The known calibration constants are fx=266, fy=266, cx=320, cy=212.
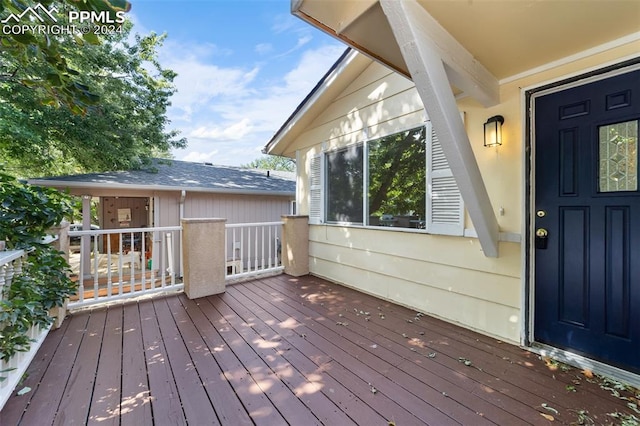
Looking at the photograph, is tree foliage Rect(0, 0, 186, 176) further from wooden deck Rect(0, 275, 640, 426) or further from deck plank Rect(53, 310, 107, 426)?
wooden deck Rect(0, 275, 640, 426)

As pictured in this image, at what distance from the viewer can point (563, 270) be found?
2232 mm

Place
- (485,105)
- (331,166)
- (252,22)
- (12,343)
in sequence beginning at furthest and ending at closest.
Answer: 1. (252,22)
2. (331,166)
3. (485,105)
4. (12,343)

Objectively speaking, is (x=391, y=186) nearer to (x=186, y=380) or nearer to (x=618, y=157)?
(x=618, y=157)

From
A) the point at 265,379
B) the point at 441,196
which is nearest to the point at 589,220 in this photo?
the point at 441,196

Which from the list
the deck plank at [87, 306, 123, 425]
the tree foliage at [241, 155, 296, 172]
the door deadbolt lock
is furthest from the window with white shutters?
the tree foliage at [241, 155, 296, 172]

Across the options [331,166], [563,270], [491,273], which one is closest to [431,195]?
[491,273]

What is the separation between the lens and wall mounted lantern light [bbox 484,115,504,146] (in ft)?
8.13

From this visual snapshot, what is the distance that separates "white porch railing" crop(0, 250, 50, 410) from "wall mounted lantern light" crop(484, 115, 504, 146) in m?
3.71

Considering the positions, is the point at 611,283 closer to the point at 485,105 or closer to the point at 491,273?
the point at 491,273

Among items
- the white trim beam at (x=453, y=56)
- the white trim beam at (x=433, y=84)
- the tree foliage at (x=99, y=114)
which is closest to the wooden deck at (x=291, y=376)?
the white trim beam at (x=433, y=84)

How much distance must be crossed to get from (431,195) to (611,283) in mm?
1571

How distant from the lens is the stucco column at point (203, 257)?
3674 mm

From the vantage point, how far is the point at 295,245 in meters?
4.86

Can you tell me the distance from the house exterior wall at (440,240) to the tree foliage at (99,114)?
5037mm
